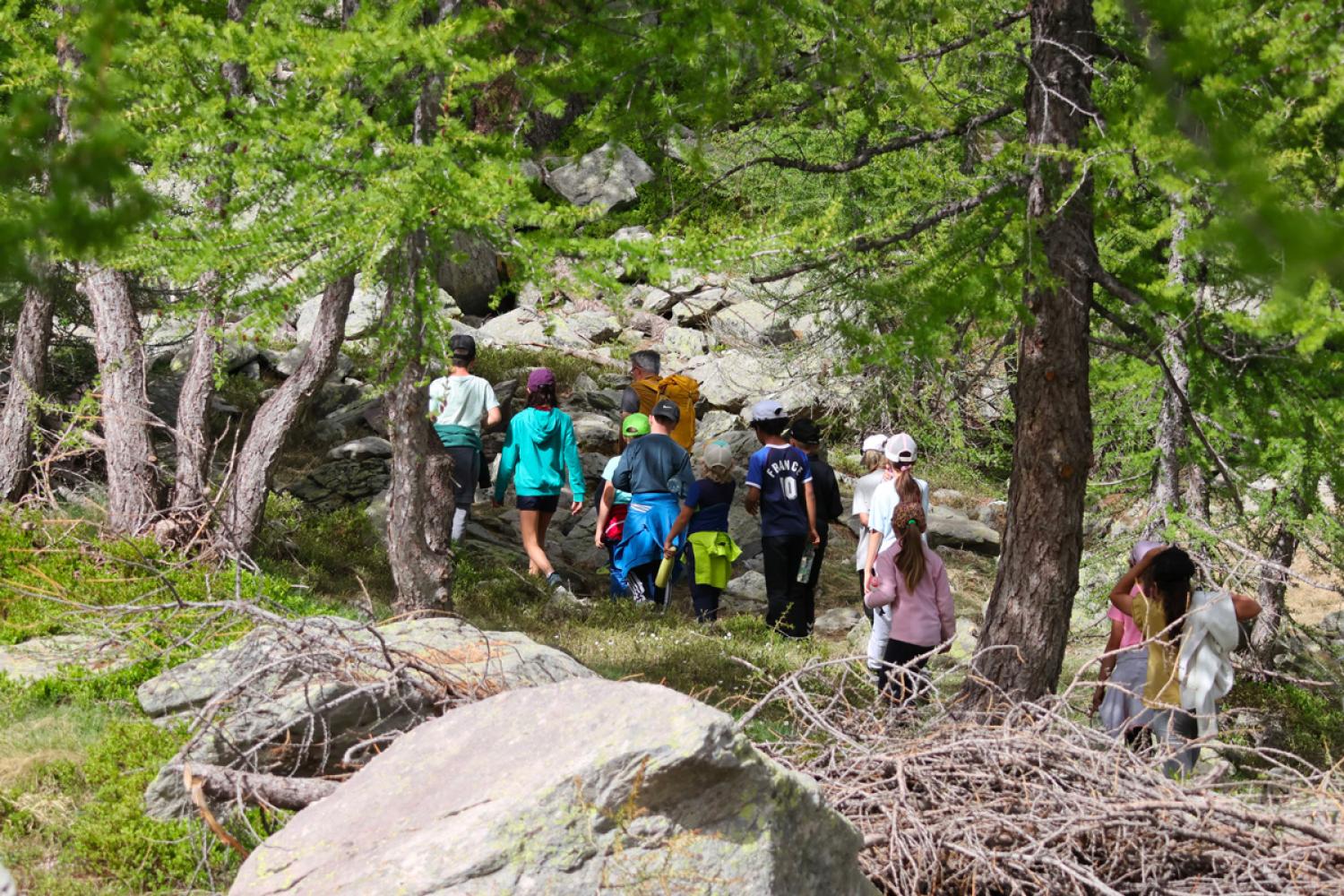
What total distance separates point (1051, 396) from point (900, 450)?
5.03ft

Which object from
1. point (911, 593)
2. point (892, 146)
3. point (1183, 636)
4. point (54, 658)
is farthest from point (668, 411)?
point (54, 658)

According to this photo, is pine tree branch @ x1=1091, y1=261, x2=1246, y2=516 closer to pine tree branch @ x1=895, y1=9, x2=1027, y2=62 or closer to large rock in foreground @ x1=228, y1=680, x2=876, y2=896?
pine tree branch @ x1=895, y1=9, x2=1027, y2=62

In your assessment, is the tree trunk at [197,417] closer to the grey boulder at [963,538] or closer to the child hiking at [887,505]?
the child hiking at [887,505]

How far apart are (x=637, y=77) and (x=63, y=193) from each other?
19.5 feet

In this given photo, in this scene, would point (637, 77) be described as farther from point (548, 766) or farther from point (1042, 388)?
point (548, 766)

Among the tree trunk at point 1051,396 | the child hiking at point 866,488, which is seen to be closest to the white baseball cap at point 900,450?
the child hiking at point 866,488

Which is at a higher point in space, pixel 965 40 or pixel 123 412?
pixel 965 40

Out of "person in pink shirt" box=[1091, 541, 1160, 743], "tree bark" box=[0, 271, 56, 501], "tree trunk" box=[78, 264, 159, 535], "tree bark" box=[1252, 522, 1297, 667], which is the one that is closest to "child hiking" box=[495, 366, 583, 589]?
"tree trunk" box=[78, 264, 159, 535]

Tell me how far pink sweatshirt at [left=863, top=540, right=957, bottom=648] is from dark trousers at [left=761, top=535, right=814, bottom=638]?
219 centimetres

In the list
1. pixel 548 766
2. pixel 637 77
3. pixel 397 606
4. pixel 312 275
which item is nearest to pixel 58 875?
pixel 548 766

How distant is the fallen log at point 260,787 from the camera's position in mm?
4922

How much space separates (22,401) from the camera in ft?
35.1

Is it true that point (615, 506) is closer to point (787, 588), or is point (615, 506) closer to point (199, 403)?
point (787, 588)

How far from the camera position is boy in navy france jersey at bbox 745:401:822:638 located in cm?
968
